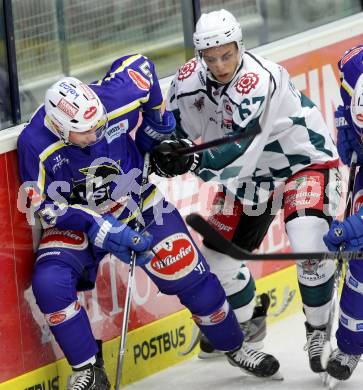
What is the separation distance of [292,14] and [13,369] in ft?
8.47

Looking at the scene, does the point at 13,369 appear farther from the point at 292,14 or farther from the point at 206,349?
the point at 292,14

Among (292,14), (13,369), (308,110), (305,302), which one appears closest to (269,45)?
(292,14)

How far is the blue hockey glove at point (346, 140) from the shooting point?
18.2ft

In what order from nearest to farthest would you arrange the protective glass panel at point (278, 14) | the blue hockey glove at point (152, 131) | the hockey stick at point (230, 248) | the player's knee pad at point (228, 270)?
the hockey stick at point (230, 248) < the blue hockey glove at point (152, 131) < the player's knee pad at point (228, 270) < the protective glass panel at point (278, 14)

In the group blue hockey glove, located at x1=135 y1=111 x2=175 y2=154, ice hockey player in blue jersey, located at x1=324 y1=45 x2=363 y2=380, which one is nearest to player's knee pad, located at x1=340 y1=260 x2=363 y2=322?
ice hockey player in blue jersey, located at x1=324 y1=45 x2=363 y2=380

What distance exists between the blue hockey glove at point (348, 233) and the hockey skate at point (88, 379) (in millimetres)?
1030

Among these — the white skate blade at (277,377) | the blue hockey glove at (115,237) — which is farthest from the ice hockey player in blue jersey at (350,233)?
the blue hockey glove at (115,237)

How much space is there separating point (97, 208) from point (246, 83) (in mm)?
773

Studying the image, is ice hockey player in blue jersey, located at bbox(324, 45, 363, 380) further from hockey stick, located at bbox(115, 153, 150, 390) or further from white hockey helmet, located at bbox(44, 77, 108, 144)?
white hockey helmet, located at bbox(44, 77, 108, 144)

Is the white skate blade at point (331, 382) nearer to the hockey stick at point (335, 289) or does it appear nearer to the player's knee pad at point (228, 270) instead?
the hockey stick at point (335, 289)

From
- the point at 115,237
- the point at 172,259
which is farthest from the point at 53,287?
the point at 172,259

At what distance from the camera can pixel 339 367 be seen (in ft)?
18.1

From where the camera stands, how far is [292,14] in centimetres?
700

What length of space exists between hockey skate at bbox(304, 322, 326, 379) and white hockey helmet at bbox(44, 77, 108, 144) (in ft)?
4.25
